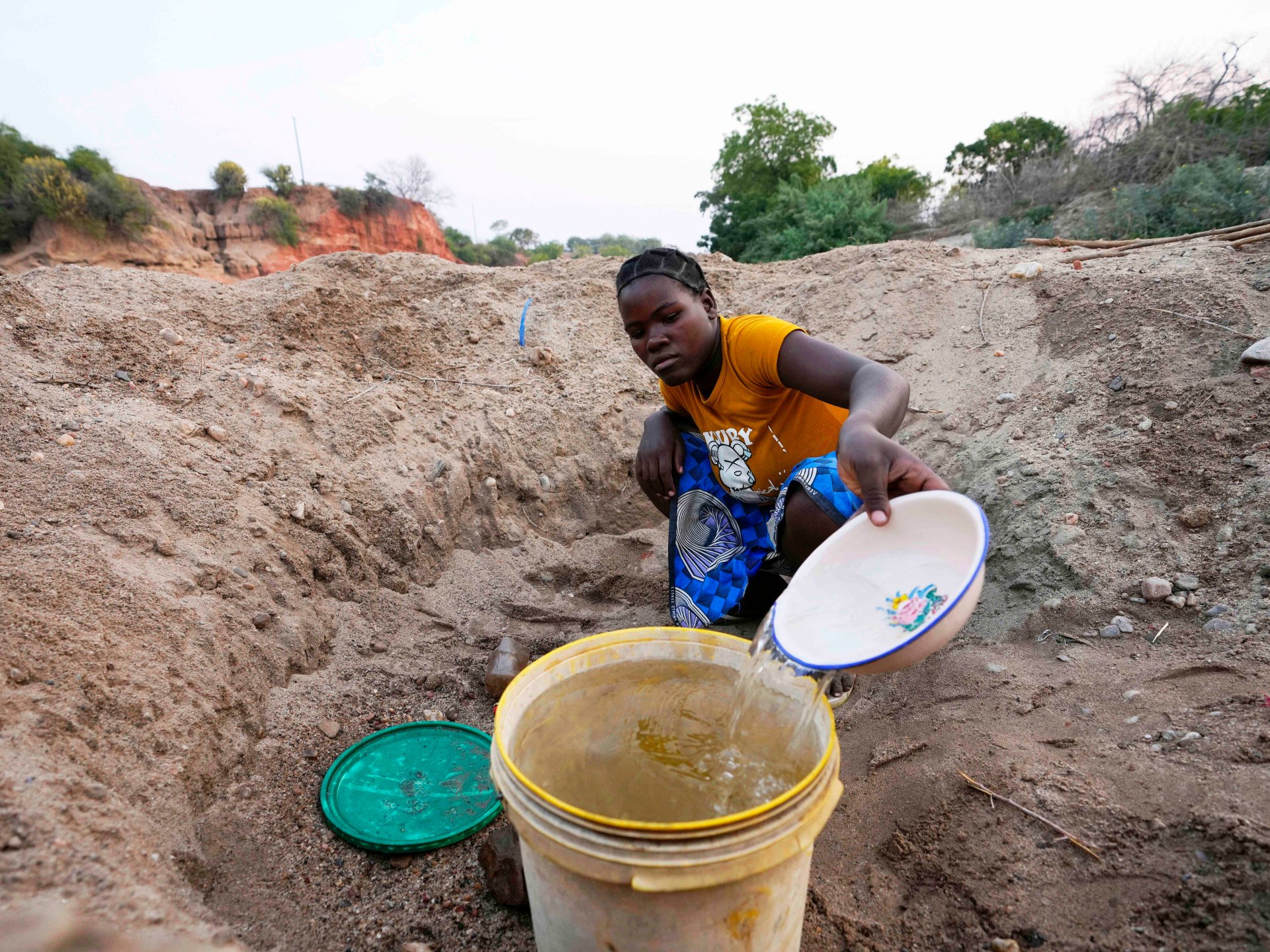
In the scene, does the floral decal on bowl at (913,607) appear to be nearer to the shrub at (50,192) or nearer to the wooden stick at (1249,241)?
the wooden stick at (1249,241)

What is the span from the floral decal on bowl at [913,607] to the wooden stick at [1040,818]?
55cm

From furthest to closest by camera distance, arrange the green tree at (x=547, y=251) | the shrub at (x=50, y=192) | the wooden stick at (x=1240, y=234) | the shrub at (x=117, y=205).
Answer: the green tree at (x=547, y=251)
the shrub at (x=117, y=205)
the shrub at (x=50, y=192)
the wooden stick at (x=1240, y=234)

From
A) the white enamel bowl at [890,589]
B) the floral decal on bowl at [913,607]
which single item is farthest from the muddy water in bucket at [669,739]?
the floral decal on bowl at [913,607]

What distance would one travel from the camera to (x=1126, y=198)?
21.1 feet

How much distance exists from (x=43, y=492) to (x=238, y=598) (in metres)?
0.62

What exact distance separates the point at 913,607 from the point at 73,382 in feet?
9.71

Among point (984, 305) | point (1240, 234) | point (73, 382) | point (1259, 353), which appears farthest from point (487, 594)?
point (1240, 234)

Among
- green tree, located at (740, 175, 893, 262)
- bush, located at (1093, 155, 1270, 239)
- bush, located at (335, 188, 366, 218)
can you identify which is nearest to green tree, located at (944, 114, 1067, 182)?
green tree, located at (740, 175, 893, 262)

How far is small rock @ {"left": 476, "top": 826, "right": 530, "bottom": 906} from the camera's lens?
1.49m

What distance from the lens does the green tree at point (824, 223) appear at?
466 inches

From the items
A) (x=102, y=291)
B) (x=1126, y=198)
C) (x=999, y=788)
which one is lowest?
(x=999, y=788)

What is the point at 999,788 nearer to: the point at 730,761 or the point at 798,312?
the point at 730,761

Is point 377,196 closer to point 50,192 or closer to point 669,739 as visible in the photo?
point 50,192

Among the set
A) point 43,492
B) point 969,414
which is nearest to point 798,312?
point 969,414
